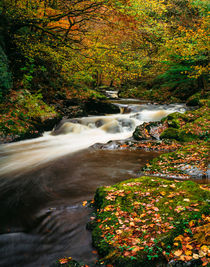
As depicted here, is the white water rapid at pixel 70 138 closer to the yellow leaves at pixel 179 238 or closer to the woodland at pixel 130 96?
the woodland at pixel 130 96

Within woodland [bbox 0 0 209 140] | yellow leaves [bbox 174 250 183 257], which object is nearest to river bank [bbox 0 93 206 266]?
yellow leaves [bbox 174 250 183 257]

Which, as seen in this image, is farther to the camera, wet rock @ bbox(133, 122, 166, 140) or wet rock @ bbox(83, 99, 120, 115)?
wet rock @ bbox(83, 99, 120, 115)

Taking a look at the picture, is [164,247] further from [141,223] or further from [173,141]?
[173,141]

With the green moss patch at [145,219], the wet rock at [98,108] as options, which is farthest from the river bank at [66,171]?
the wet rock at [98,108]

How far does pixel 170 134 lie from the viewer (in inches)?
341

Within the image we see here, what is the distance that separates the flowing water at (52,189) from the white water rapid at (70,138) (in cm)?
3

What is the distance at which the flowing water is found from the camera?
10.1 ft

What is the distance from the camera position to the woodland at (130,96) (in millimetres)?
2680

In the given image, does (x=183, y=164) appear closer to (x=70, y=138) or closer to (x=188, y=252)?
(x=188, y=252)

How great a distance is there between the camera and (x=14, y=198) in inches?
184

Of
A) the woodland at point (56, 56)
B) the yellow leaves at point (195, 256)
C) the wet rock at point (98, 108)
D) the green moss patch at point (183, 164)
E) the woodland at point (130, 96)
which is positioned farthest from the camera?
the wet rock at point (98, 108)

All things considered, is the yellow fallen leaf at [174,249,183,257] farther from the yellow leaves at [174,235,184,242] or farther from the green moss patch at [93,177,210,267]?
the yellow leaves at [174,235,184,242]

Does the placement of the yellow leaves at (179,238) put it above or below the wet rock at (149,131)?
below

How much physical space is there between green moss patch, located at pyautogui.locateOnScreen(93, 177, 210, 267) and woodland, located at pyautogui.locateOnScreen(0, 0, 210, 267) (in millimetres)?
14
